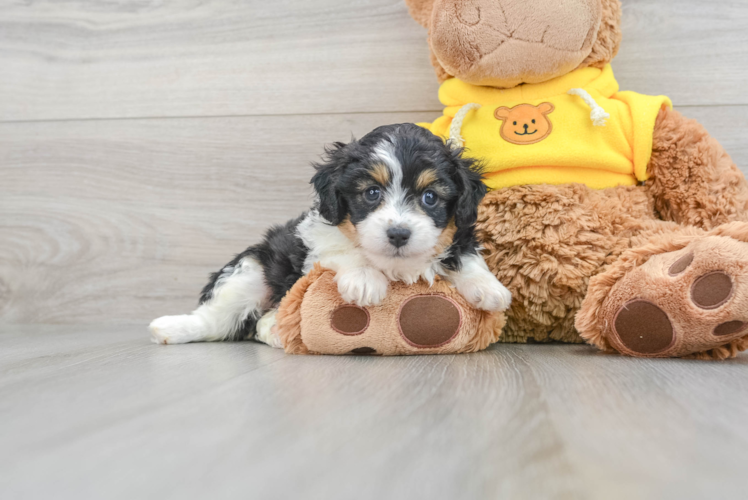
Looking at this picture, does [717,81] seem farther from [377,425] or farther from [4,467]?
[4,467]

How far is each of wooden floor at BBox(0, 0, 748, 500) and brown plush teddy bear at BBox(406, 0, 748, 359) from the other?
0.77 ft

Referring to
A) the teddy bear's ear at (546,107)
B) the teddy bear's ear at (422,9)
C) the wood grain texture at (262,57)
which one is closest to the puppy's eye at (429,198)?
the teddy bear's ear at (546,107)

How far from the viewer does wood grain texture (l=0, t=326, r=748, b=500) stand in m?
0.60

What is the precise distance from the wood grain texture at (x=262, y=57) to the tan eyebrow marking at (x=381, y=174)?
0.87 meters

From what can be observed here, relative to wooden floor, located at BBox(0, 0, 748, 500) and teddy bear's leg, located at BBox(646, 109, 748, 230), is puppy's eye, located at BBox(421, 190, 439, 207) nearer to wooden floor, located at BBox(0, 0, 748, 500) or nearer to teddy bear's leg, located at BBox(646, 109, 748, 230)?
wooden floor, located at BBox(0, 0, 748, 500)

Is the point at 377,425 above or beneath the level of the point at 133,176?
beneath

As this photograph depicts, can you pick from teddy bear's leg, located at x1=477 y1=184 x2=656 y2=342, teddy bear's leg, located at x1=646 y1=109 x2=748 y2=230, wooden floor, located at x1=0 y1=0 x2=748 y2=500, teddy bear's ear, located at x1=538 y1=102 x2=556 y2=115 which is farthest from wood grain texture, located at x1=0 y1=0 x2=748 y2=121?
teddy bear's leg, located at x1=477 y1=184 x2=656 y2=342

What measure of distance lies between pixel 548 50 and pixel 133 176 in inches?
67.9

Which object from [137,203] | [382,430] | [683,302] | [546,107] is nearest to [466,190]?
[546,107]

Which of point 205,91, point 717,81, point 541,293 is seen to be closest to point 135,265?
point 205,91

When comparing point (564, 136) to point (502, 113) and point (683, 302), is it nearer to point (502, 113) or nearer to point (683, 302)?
point (502, 113)

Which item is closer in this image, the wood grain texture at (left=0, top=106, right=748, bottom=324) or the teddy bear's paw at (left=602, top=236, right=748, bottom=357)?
the teddy bear's paw at (left=602, top=236, right=748, bottom=357)

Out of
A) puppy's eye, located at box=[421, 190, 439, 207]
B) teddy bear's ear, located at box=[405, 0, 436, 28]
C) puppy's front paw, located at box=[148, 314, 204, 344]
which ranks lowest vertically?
puppy's front paw, located at box=[148, 314, 204, 344]

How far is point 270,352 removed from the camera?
156cm
